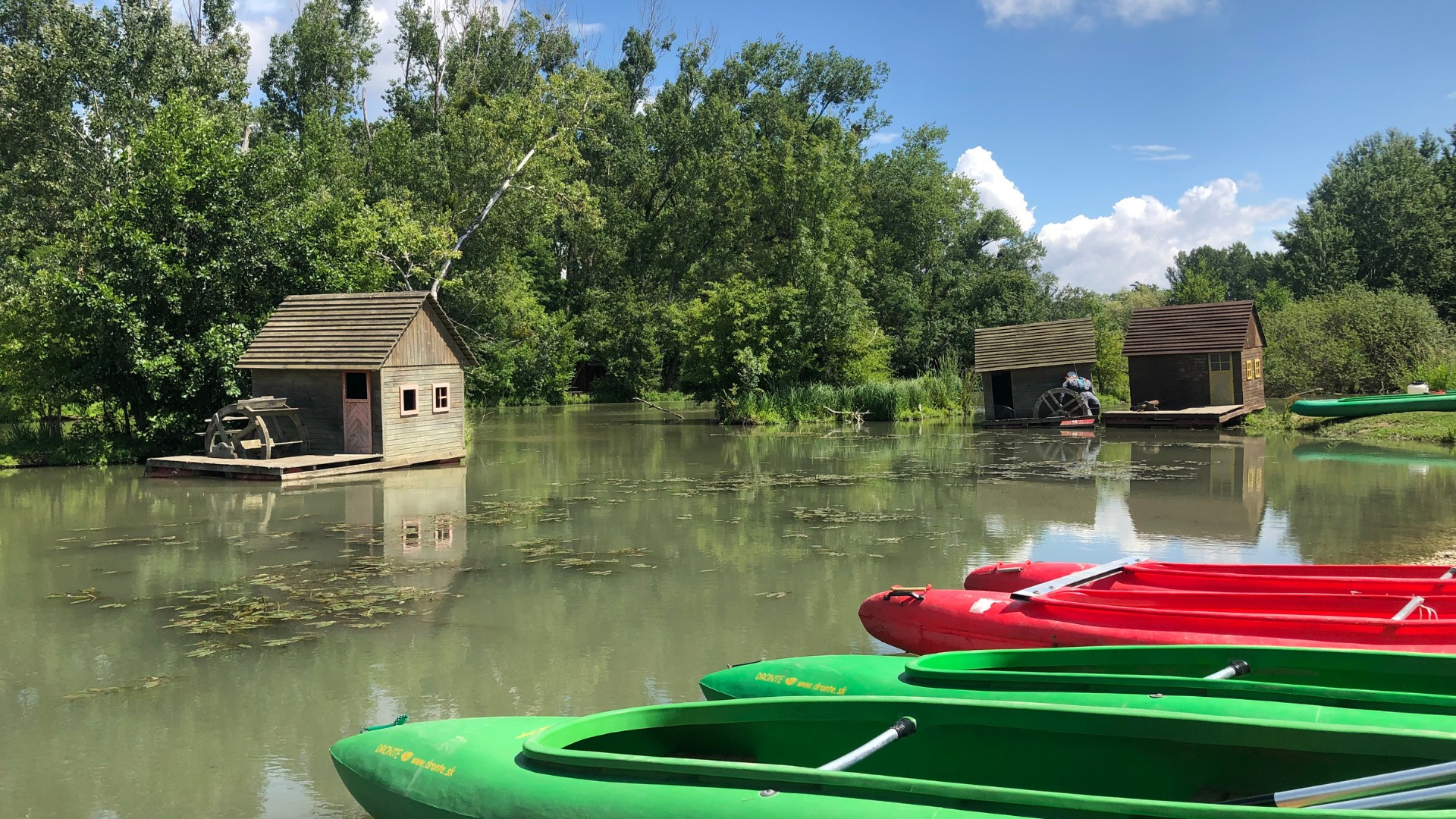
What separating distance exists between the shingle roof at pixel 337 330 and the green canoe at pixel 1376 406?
21905mm

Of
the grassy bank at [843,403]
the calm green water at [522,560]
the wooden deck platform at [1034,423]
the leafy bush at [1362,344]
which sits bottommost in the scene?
the calm green water at [522,560]

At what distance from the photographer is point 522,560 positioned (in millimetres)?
12648

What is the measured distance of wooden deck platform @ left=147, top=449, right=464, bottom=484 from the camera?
2067cm

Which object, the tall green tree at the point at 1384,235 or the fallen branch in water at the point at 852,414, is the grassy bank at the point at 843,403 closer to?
the fallen branch in water at the point at 852,414

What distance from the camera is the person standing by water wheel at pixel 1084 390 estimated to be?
31.5 meters

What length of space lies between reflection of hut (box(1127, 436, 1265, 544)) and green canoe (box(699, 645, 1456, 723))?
8.08m

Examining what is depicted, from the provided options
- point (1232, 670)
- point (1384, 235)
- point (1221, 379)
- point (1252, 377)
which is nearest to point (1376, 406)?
point (1221, 379)

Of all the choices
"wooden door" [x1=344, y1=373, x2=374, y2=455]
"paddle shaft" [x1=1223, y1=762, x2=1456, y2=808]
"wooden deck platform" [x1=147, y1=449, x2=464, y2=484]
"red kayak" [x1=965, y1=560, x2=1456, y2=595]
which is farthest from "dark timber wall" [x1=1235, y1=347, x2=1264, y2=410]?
"paddle shaft" [x1=1223, y1=762, x2=1456, y2=808]

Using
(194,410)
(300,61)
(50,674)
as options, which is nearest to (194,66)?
(300,61)

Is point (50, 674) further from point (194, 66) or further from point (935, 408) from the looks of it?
point (194, 66)

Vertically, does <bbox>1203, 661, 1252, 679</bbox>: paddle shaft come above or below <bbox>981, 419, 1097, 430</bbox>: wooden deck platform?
below

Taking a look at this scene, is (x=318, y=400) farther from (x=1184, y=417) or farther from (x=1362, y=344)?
(x=1362, y=344)

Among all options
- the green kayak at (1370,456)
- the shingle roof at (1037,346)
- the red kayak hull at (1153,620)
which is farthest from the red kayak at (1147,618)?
the shingle roof at (1037,346)

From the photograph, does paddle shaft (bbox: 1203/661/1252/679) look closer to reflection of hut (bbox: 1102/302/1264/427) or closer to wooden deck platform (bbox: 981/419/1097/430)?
wooden deck platform (bbox: 981/419/1097/430)
